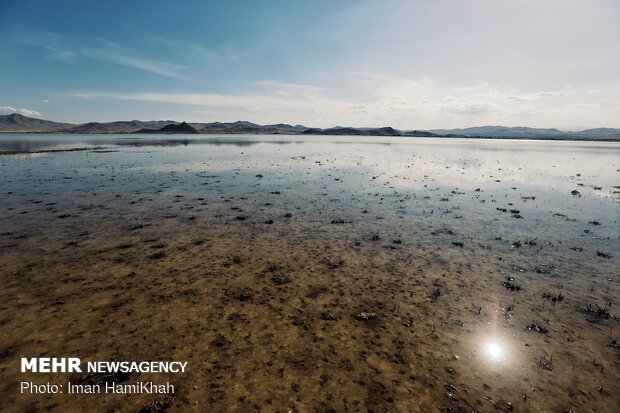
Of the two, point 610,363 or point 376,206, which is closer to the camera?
point 610,363

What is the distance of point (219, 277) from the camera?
13500 millimetres

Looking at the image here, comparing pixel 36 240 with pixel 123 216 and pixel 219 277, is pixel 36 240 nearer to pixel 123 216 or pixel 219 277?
pixel 123 216

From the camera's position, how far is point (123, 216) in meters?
22.3

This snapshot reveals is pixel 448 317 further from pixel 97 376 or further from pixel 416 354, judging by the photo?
pixel 97 376

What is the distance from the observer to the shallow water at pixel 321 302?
25.6ft

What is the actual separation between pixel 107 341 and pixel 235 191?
2437cm

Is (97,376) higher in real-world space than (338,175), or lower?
lower

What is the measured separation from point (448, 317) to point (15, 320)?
14.9 meters

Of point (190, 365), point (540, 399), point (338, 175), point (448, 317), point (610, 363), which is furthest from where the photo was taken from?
point (338, 175)

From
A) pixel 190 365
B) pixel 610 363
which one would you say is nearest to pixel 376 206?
pixel 610 363

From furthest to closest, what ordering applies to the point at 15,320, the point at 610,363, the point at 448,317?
1. the point at 448,317
2. the point at 15,320
3. the point at 610,363

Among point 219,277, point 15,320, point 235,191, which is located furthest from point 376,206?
point 15,320

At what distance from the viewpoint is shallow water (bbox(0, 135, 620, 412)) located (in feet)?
25.6

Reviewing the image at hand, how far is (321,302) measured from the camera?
11781 millimetres
